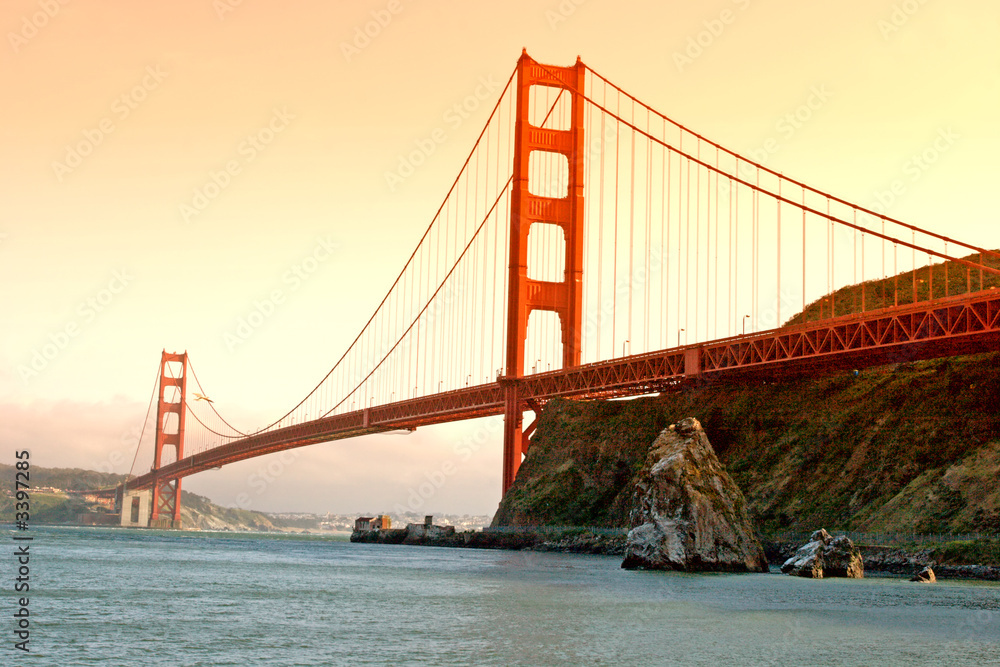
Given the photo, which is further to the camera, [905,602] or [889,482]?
[889,482]

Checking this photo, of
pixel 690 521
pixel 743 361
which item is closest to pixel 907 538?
pixel 690 521

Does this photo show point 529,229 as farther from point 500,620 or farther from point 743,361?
point 500,620

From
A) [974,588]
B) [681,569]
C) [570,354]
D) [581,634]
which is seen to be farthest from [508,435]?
[581,634]

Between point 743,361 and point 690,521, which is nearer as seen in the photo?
point 690,521

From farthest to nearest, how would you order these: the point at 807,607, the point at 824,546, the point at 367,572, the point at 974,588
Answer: the point at 367,572 → the point at 824,546 → the point at 974,588 → the point at 807,607

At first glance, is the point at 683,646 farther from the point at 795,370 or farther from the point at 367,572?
the point at 795,370
